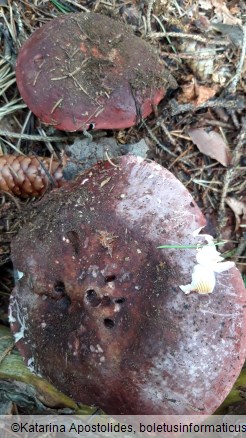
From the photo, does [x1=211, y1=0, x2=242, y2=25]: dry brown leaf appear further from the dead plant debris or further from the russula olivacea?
the russula olivacea

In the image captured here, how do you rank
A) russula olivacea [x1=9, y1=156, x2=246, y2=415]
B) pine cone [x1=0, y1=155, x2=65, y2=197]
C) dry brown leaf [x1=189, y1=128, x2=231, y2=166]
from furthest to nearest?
dry brown leaf [x1=189, y1=128, x2=231, y2=166], pine cone [x1=0, y1=155, x2=65, y2=197], russula olivacea [x1=9, y1=156, x2=246, y2=415]

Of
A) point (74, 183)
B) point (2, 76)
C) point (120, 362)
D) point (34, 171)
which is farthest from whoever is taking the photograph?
point (2, 76)

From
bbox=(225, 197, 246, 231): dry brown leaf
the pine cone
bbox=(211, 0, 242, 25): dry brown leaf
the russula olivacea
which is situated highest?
bbox=(211, 0, 242, 25): dry brown leaf

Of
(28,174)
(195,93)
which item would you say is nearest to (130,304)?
(28,174)

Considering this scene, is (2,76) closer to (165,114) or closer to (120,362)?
(165,114)

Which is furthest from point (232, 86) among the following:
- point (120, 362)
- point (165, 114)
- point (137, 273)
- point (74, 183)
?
point (120, 362)

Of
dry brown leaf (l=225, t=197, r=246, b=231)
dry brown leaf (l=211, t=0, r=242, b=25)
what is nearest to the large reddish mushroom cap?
dry brown leaf (l=211, t=0, r=242, b=25)
